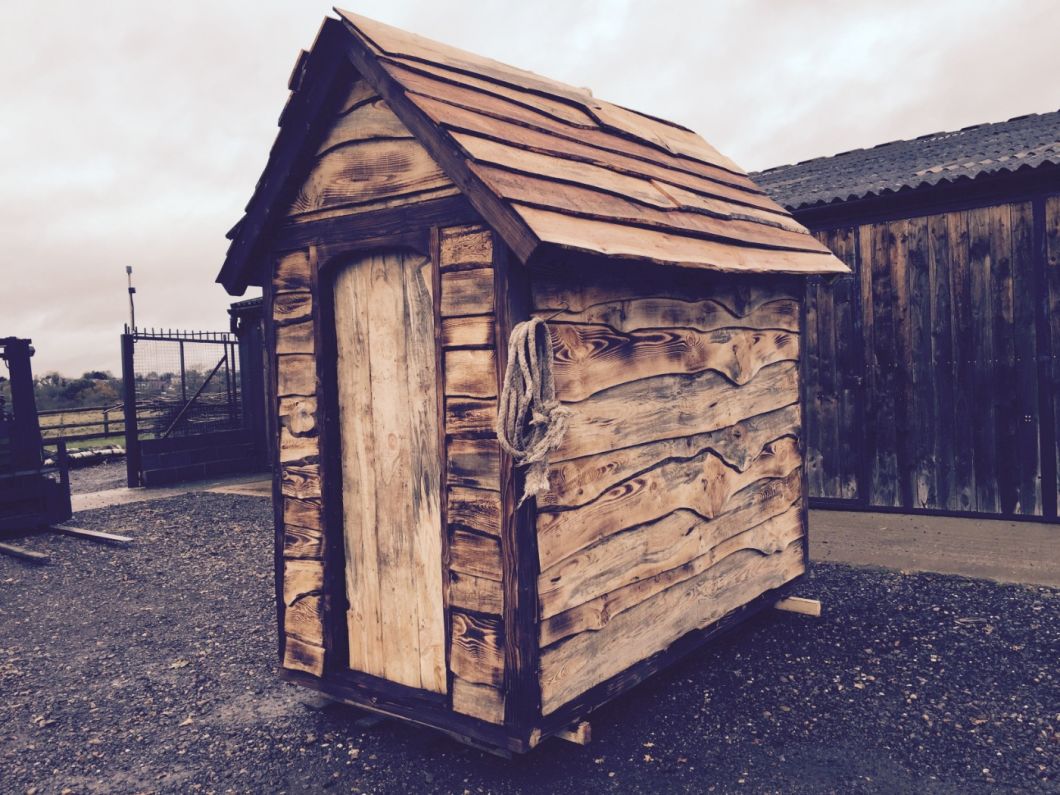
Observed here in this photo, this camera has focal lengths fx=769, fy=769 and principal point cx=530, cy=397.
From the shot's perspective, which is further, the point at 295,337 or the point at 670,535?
the point at 670,535

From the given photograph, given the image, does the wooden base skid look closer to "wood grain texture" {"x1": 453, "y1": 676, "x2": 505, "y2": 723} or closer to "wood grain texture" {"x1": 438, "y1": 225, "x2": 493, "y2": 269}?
"wood grain texture" {"x1": 453, "y1": 676, "x2": 505, "y2": 723}

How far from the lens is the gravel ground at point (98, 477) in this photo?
1292cm

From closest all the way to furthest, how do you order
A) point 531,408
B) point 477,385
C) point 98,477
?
point 531,408
point 477,385
point 98,477

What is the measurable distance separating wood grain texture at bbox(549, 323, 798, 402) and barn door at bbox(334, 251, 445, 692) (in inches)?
23.2

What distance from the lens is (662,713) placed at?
3789mm

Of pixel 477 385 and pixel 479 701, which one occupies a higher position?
pixel 477 385

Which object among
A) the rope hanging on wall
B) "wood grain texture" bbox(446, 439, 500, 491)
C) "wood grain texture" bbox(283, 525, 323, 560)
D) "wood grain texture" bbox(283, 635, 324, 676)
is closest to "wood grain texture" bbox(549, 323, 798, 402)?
the rope hanging on wall

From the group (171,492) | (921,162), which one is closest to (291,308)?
(921,162)

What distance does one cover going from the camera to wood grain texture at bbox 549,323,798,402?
127 inches

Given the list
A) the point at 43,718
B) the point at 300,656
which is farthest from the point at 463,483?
the point at 43,718

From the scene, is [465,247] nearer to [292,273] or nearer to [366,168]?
[366,168]

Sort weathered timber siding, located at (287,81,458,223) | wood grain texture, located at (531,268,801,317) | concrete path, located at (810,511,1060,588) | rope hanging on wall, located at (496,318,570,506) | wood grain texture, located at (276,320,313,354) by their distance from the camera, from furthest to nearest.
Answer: concrete path, located at (810,511,1060,588)
wood grain texture, located at (276,320,313,354)
weathered timber siding, located at (287,81,458,223)
wood grain texture, located at (531,268,801,317)
rope hanging on wall, located at (496,318,570,506)

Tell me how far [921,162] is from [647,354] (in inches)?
241

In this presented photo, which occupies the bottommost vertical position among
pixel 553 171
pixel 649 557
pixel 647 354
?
pixel 649 557
